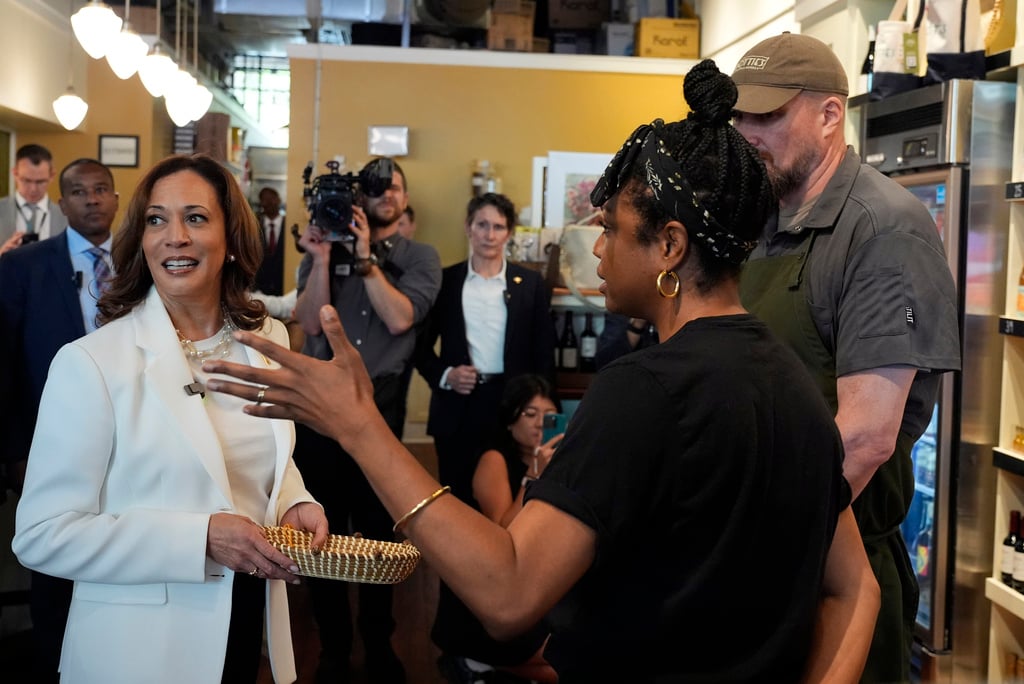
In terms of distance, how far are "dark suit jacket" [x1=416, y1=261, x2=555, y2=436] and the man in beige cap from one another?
2.02 meters

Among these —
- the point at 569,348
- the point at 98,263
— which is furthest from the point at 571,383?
the point at 98,263

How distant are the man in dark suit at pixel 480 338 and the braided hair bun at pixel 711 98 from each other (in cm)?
264

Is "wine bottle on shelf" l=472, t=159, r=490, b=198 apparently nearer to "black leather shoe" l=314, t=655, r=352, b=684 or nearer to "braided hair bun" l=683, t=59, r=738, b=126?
"black leather shoe" l=314, t=655, r=352, b=684

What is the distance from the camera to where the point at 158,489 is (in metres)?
1.79

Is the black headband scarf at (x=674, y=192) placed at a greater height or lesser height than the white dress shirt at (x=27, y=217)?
lesser

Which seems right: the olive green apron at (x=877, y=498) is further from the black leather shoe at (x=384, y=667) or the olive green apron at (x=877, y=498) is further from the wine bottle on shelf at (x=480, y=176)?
the wine bottle on shelf at (x=480, y=176)

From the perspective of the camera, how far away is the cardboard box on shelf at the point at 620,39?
7.62 metres

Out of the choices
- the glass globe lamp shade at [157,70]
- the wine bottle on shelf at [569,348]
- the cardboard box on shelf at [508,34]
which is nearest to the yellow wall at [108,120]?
the cardboard box on shelf at [508,34]

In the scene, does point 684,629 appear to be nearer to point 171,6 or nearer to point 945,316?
point 945,316

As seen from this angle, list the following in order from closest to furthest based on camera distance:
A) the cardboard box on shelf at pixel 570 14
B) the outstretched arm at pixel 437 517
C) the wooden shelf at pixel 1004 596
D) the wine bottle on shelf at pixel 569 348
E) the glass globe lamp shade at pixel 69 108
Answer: the outstretched arm at pixel 437 517 < the wooden shelf at pixel 1004 596 < the wine bottle on shelf at pixel 569 348 < the glass globe lamp shade at pixel 69 108 < the cardboard box on shelf at pixel 570 14

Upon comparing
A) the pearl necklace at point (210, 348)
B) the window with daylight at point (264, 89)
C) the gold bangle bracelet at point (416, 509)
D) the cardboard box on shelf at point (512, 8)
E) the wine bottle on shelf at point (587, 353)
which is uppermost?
the window with daylight at point (264, 89)

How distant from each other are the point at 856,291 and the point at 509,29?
20.7ft

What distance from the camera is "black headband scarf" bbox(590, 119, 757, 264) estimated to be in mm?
1128

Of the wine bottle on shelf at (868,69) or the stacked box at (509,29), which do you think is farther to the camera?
the stacked box at (509,29)
